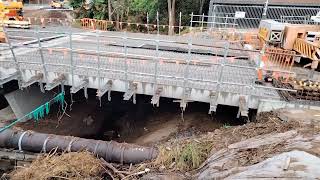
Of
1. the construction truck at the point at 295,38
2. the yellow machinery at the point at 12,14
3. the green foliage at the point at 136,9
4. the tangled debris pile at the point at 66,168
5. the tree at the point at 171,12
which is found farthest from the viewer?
the green foliage at the point at 136,9

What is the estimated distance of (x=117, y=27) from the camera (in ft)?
106

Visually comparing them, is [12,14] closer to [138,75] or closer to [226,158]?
[138,75]

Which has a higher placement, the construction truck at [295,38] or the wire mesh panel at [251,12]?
the wire mesh panel at [251,12]

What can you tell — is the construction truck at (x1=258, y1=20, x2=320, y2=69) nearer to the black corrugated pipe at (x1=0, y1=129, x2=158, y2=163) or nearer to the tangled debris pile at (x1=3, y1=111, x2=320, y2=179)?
the tangled debris pile at (x1=3, y1=111, x2=320, y2=179)

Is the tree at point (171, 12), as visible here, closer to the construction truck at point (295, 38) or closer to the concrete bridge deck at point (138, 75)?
the construction truck at point (295, 38)

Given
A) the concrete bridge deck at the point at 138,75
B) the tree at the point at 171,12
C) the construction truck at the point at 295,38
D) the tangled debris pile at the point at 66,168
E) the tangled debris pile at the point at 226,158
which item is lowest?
the tangled debris pile at the point at 66,168

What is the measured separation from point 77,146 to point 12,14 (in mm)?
20530

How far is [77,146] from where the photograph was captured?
29.2 feet

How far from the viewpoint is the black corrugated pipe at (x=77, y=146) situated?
8.53 m

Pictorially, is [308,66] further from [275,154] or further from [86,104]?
[86,104]

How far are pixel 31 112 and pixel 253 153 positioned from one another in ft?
32.5

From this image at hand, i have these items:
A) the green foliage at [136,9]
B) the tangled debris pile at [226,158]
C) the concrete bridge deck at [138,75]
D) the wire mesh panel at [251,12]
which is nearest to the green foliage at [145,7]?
the green foliage at [136,9]

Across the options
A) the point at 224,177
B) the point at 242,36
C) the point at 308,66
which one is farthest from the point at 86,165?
the point at 242,36

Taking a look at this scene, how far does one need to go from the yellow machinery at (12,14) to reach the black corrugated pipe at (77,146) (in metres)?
15.7
